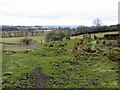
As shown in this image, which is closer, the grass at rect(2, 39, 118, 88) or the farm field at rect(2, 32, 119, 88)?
the farm field at rect(2, 32, 119, 88)

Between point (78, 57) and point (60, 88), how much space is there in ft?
36.9

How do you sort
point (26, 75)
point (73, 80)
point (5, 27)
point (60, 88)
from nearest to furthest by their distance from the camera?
point (60, 88) < point (73, 80) < point (26, 75) < point (5, 27)

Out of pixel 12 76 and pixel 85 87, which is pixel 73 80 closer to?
pixel 85 87

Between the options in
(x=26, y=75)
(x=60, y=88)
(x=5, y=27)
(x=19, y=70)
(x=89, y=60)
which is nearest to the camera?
(x=60, y=88)

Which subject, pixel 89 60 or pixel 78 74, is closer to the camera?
pixel 78 74

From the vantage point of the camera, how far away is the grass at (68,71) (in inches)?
702

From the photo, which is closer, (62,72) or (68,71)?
(62,72)

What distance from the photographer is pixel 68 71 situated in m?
21.4

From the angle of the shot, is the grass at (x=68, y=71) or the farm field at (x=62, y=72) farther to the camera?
the grass at (x=68, y=71)

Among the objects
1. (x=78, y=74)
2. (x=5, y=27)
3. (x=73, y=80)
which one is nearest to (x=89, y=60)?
(x=78, y=74)

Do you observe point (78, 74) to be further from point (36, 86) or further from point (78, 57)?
point (78, 57)

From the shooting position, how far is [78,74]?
2036 centimetres

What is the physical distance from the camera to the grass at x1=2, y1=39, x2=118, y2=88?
17.8 m

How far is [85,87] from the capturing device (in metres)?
17.0
